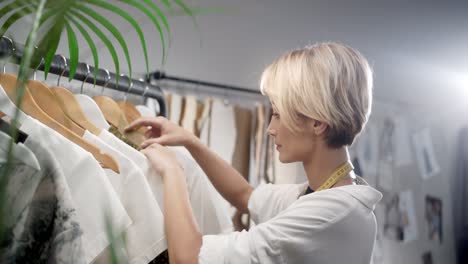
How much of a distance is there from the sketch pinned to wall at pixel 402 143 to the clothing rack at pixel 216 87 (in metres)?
0.95

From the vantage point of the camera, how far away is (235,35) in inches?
113

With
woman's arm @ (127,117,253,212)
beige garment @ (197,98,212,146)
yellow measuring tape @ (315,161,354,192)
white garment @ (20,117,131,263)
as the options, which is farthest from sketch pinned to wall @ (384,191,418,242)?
white garment @ (20,117,131,263)

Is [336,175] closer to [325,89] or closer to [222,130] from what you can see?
[325,89]

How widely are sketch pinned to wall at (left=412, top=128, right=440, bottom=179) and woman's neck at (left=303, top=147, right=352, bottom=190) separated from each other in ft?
7.67

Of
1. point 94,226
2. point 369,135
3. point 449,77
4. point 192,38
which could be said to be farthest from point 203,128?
point 449,77

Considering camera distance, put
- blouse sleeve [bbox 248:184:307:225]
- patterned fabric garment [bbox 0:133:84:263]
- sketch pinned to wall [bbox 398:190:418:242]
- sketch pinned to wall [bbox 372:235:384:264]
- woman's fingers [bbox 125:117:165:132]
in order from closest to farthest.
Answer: patterned fabric garment [bbox 0:133:84:263] → woman's fingers [bbox 125:117:165:132] → blouse sleeve [bbox 248:184:307:225] → sketch pinned to wall [bbox 372:235:384:264] → sketch pinned to wall [bbox 398:190:418:242]

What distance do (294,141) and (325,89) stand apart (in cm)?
12

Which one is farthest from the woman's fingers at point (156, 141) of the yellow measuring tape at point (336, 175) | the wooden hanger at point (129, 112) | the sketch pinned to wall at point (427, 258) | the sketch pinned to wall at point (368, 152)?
the sketch pinned to wall at point (427, 258)

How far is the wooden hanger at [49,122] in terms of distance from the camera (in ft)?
2.82

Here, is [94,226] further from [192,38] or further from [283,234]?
[192,38]

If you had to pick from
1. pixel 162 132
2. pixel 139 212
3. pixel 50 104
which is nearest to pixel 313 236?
pixel 139 212

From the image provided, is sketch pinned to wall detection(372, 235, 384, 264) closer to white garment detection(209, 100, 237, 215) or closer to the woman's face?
white garment detection(209, 100, 237, 215)

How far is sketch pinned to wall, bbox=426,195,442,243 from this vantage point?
10.8 ft

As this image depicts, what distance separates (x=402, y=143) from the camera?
10.3 feet
